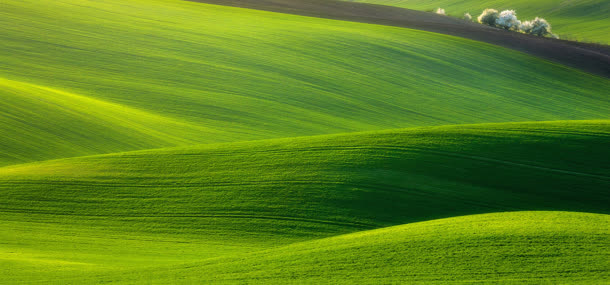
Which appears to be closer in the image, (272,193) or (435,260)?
(435,260)

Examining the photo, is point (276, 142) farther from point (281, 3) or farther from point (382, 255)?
point (281, 3)

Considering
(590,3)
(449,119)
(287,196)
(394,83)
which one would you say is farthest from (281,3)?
(590,3)

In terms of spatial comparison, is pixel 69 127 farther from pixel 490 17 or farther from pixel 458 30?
pixel 490 17

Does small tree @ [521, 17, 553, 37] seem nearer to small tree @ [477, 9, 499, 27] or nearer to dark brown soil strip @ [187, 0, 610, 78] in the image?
small tree @ [477, 9, 499, 27]

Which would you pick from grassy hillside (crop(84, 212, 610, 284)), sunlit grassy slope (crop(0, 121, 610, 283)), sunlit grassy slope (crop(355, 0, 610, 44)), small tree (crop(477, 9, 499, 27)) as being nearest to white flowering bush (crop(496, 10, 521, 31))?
small tree (crop(477, 9, 499, 27))

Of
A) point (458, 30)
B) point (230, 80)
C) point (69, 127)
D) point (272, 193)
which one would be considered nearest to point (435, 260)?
point (272, 193)

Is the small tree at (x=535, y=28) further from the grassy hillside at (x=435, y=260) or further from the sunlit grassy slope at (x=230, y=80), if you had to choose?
the grassy hillside at (x=435, y=260)

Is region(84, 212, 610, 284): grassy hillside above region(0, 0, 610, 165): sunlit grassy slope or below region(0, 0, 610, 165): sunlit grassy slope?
below
